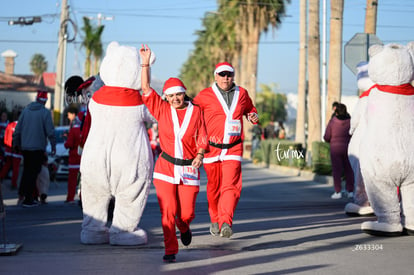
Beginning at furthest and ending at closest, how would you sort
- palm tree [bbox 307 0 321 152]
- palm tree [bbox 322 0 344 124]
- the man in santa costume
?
palm tree [bbox 307 0 321 152]
palm tree [bbox 322 0 344 124]
the man in santa costume

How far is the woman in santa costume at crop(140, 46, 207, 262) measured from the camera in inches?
302

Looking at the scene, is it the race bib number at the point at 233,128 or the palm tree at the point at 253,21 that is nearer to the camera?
the race bib number at the point at 233,128

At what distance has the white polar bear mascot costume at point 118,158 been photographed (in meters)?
8.23

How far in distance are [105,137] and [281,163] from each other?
67.9ft

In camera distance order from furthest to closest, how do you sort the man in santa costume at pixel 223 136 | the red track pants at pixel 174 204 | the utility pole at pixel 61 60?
the utility pole at pixel 61 60 < the man in santa costume at pixel 223 136 < the red track pants at pixel 174 204

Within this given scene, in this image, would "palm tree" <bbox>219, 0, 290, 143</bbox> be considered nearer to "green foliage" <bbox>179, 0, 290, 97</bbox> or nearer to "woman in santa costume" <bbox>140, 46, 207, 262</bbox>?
"green foliage" <bbox>179, 0, 290, 97</bbox>

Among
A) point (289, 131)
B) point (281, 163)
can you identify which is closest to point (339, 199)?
point (281, 163)

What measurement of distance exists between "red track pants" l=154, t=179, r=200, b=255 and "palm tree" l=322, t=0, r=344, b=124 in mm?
17330

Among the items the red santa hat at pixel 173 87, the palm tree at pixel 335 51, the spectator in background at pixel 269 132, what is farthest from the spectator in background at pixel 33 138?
the spectator in background at pixel 269 132

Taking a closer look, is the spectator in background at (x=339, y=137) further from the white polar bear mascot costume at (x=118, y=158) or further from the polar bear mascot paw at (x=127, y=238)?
the polar bear mascot paw at (x=127, y=238)

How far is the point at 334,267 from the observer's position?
711cm

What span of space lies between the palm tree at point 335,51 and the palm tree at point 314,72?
10.3ft

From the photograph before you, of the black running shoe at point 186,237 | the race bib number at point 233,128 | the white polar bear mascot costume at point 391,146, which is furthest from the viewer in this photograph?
the race bib number at point 233,128

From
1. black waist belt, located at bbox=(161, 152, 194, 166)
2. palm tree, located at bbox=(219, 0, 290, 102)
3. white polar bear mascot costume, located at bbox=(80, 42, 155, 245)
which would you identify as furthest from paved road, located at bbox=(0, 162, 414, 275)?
palm tree, located at bbox=(219, 0, 290, 102)
